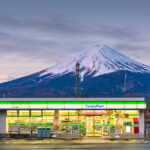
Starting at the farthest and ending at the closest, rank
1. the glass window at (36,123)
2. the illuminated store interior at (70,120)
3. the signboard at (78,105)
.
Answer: the glass window at (36,123), the illuminated store interior at (70,120), the signboard at (78,105)

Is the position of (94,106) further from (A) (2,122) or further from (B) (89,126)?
(A) (2,122)

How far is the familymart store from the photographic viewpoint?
46.3 metres

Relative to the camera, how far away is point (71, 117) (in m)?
47.8

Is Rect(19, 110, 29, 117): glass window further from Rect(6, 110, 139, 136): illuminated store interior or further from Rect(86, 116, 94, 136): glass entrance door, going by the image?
Rect(86, 116, 94, 136): glass entrance door

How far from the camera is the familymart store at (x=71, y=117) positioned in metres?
46.3

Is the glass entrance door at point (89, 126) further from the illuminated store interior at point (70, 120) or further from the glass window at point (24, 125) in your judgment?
the glass window at point (24, 125)

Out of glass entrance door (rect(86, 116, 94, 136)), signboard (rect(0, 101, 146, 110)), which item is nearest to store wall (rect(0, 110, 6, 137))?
signboard (rect(0, 101, 146, 110))

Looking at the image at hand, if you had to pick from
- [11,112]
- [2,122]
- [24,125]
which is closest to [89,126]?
[24,125]

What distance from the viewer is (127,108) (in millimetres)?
46250

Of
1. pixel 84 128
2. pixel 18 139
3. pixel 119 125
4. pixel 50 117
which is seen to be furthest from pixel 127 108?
pixel 18 139

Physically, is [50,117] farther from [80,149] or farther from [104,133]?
[80,149]

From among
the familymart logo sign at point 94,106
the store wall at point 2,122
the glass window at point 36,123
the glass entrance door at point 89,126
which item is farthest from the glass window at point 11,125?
the familymart logo sign at point 94,106

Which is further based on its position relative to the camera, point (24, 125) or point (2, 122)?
point (24, 125)

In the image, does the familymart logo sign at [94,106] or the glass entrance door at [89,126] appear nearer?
the familymart logo sign at [94,106]
